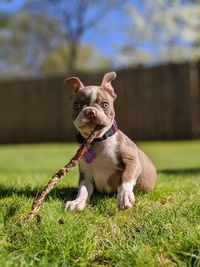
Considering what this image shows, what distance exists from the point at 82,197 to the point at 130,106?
1398 centimetres

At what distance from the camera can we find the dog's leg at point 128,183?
3.93 meters

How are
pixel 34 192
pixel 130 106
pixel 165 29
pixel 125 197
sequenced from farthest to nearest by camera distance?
pixel 165 29, pixel 130 106, pixel 34 192, pixel 125 197

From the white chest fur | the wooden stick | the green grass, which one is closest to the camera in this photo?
the green grass

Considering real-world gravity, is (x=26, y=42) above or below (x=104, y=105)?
above

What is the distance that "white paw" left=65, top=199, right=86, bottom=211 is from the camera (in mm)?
4010

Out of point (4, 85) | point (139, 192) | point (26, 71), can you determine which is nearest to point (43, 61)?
point (26, 71)

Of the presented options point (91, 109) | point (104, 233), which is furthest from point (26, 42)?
point (104, 233)

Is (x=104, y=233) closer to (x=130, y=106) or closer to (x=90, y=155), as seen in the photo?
(x=90, y=155)

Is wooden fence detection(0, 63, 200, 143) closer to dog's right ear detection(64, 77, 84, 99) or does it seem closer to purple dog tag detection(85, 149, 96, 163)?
dog's right ear detection(64, 77, 84, 99)

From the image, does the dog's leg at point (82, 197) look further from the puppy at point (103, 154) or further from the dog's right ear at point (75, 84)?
the dog's right ear at point (75, 84)

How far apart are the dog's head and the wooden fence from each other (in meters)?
12.7

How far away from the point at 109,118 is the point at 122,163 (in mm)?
356

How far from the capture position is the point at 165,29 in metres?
31.6

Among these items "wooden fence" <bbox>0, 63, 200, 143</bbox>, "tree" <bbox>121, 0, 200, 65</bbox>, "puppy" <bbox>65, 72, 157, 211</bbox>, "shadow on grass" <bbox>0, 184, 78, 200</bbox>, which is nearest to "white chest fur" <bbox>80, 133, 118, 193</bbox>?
"puppy" <bbox>65, 72, 157, 211</bbox>
